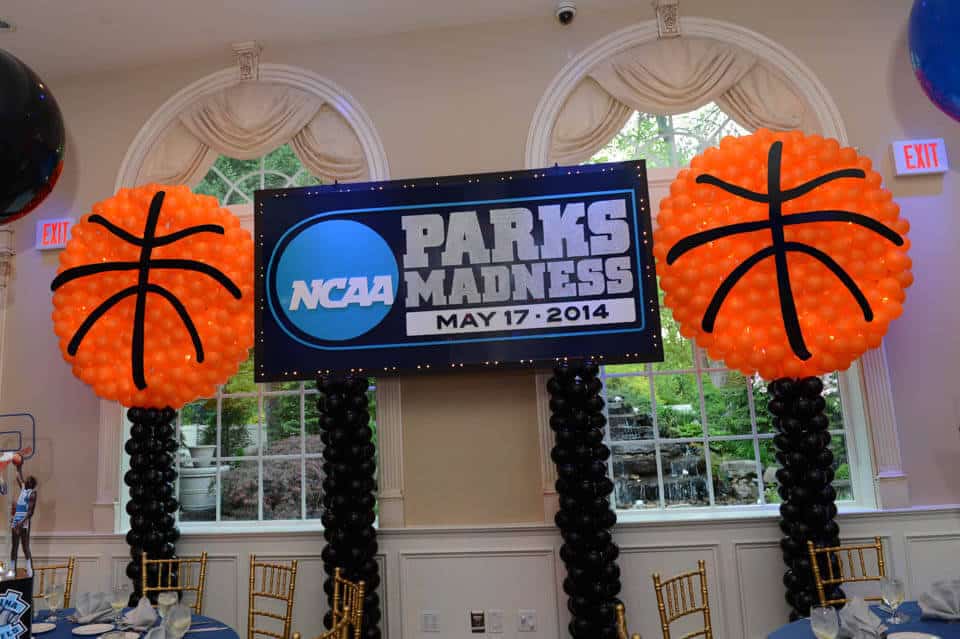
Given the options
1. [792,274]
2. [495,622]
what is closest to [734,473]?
[792,274]

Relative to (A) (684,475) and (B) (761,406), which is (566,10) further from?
(A) (684,475)

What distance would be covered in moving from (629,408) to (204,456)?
8.86 feet

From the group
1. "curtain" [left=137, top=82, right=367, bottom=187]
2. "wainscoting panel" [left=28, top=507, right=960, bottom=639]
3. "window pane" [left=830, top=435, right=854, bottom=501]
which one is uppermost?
"curtain" [left=137, top=82, right=367, bottom=187]

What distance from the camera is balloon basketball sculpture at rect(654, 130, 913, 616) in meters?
3.13

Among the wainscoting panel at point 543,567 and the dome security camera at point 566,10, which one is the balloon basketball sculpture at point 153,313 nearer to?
the wainscoting panel at point 543,567

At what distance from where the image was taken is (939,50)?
200cm

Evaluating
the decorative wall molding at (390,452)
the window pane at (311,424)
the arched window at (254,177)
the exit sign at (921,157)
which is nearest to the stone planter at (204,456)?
the arched window at (254,177)

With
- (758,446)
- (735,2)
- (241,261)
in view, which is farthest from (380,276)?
(735,2)

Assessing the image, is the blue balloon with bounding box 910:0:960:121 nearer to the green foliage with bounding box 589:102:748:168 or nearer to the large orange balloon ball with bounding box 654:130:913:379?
the large orange balloon ball with bounding box 654:130:913:379

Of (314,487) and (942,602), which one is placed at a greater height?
(314,487)

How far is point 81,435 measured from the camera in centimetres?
430

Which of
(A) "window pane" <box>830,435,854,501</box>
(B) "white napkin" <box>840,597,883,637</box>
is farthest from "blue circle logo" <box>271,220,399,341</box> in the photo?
(A) "window pane" <box>830,435,854,501</box>

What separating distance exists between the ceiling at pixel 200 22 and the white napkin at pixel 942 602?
11.4 feet

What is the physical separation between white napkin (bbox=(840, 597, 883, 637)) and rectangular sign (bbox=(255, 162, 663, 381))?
1694 millimetres
